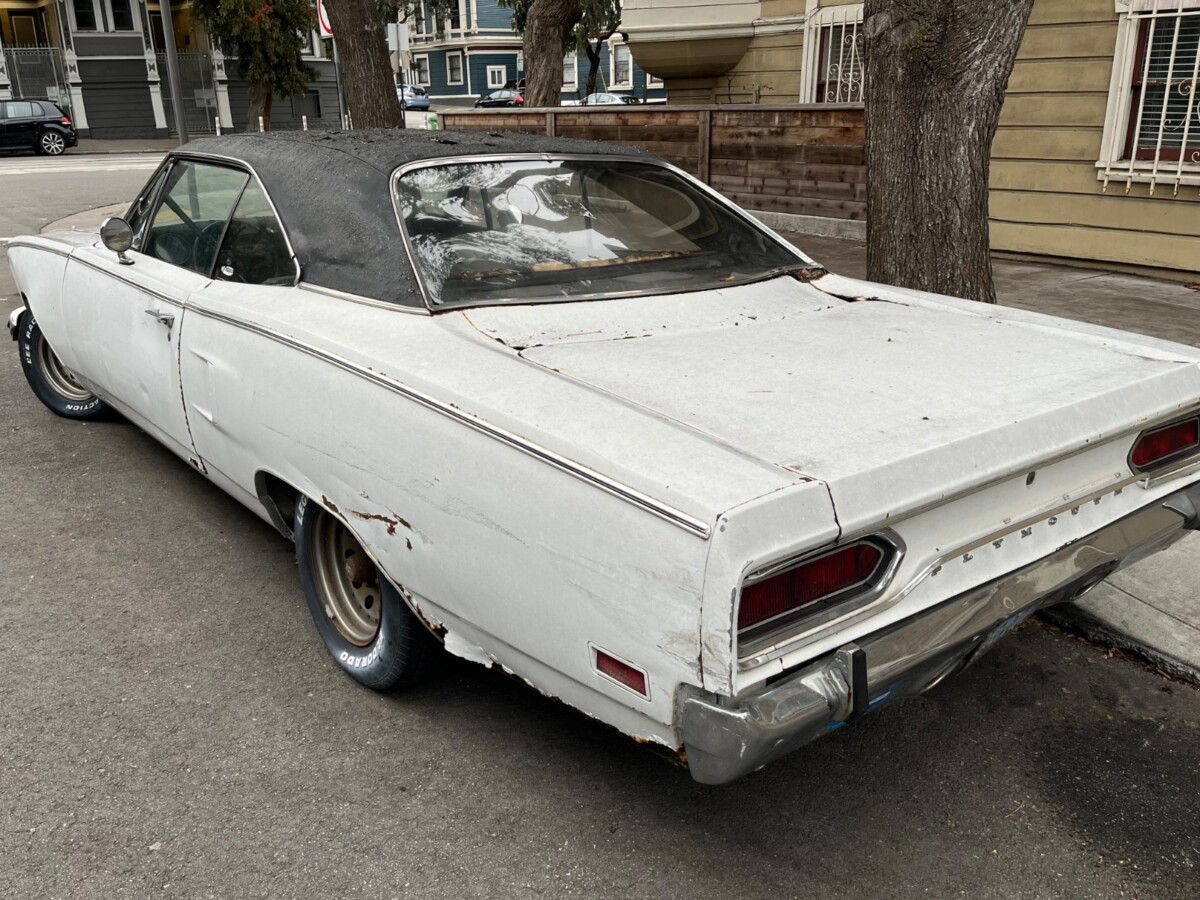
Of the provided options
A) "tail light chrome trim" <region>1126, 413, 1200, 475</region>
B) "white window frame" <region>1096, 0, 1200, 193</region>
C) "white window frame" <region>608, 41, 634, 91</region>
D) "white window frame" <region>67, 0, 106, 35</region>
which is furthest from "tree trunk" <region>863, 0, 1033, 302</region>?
"white window frame" <region>608, 41, 634, 91</region>

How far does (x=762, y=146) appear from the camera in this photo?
37.0 ft

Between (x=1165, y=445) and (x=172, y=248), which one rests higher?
(x=172, y=248)

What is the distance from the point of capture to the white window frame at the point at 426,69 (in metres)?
63.6

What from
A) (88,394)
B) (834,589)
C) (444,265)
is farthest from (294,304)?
(88,394)

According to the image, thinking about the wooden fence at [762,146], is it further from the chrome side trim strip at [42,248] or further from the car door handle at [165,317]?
the car door handle at [165,317]

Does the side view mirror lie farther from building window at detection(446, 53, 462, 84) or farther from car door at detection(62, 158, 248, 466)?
building window at detection(446, 53, 462, 84)

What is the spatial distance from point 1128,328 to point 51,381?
21.5ft

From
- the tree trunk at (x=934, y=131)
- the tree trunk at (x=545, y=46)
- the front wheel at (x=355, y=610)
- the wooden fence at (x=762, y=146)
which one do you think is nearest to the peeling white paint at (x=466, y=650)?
the front wheel at (x=355, y=610)

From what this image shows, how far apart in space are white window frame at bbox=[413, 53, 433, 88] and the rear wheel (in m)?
38.4

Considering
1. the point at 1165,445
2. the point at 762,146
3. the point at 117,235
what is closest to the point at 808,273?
the point at 1165,445

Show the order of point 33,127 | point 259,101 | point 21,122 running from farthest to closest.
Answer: point 259,101 → point 33,127 → point 21,122

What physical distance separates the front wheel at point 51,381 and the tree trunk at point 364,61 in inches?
252

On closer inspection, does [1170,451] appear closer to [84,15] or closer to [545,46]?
[545,46]

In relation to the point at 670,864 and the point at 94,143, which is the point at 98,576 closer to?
the point at 670,864
